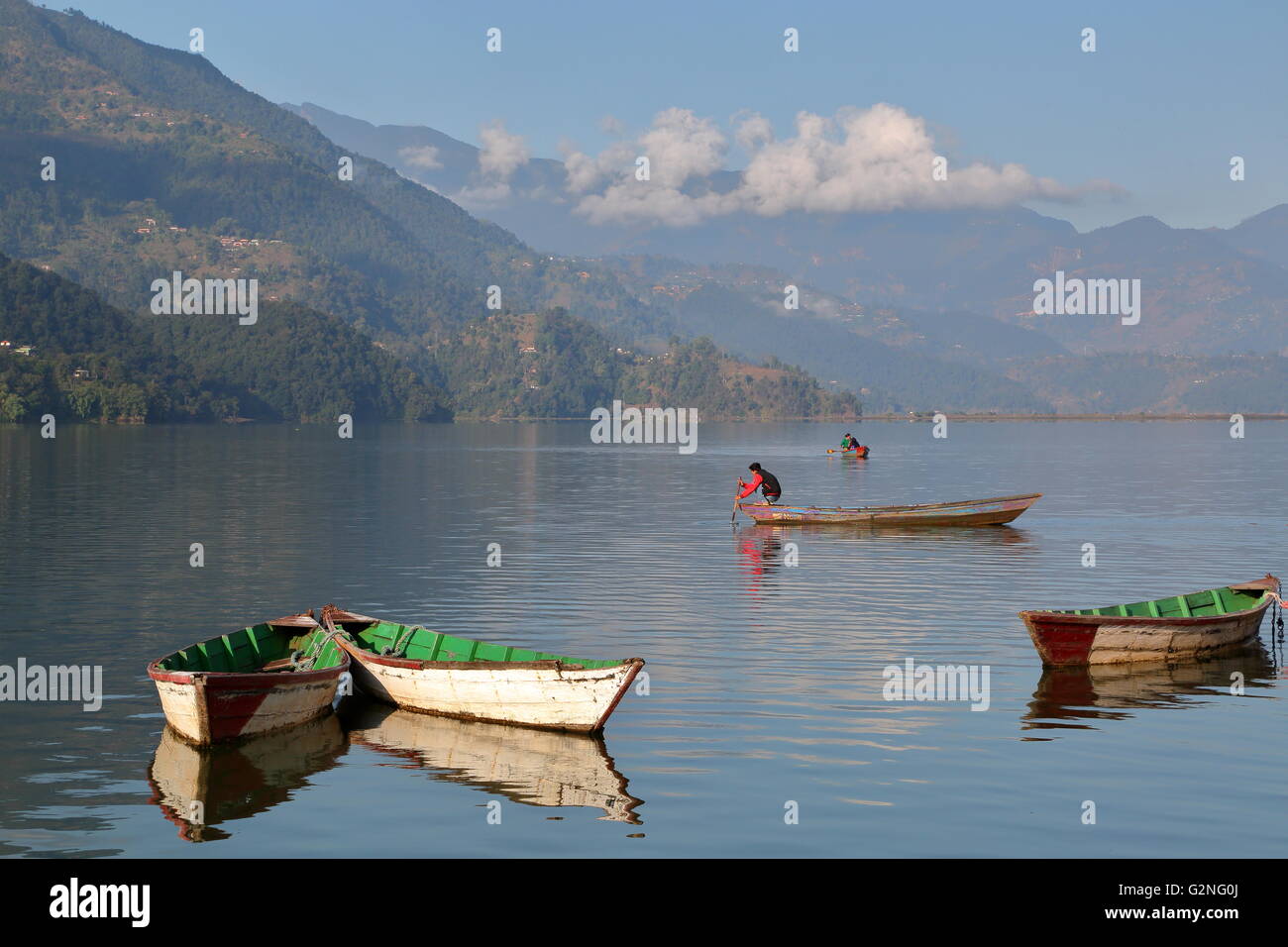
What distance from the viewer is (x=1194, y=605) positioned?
43562 millimetres

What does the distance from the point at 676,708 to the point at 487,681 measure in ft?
15.7

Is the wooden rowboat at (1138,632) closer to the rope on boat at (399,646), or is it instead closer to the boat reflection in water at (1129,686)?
the boat reflection in water at (1129,686)

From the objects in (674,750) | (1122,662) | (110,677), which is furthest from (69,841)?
(1122,662)

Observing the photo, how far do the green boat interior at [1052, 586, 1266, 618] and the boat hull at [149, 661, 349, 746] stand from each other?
21.4 meters

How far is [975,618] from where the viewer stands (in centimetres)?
4850

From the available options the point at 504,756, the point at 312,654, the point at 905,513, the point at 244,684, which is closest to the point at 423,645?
the point at 312,654

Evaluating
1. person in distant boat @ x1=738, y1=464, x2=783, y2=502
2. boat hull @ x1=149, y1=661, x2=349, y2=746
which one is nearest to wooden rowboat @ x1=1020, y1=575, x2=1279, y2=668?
boat hull @ x1=149, y1=661, x2=349, y2=746

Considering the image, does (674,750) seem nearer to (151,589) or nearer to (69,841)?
(69,841)

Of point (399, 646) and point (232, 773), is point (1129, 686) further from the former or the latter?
point (232, 773)

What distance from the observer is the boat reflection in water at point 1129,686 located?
112ft

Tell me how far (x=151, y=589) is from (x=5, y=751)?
81.8 feet

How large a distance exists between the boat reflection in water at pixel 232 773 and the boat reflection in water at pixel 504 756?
3.83 ft

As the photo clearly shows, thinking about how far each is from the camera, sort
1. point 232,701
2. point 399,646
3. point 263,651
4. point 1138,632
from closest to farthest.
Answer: point 232,701
point 263,651
point 399,646
point 1138,632
